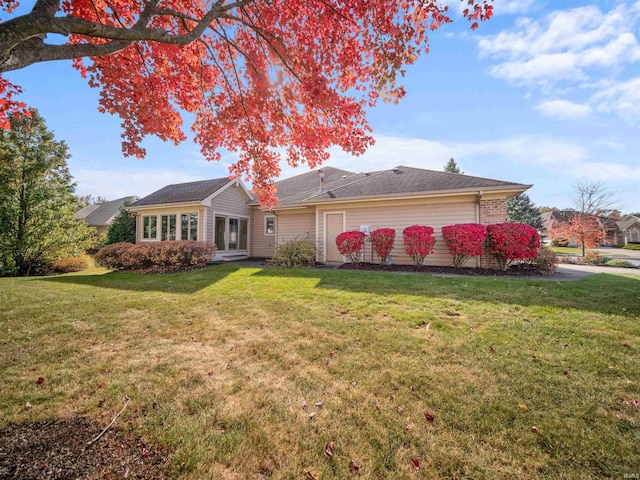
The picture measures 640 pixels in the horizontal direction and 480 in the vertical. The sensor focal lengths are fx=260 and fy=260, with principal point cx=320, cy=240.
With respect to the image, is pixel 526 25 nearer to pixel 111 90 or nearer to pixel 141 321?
pixel 111 90

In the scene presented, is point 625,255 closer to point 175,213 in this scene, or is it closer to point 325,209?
point 325,209

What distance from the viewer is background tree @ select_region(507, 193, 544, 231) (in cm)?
2586

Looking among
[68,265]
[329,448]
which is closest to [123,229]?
[68,265]

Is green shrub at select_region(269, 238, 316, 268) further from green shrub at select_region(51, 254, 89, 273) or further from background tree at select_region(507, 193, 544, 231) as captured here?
background tree at select_region(507, 193, 544, 231)

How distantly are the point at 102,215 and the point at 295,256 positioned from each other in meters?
27.4

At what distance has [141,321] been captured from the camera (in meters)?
4.32

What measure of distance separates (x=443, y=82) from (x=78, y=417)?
9436 mm

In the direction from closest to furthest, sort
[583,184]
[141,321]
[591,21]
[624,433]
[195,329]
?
1. [624,433]
2. [195,329]
3. [141,321]
4. [591,21]
5. [583,184]

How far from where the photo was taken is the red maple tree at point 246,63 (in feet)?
11.1

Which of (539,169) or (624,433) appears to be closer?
(624,433)

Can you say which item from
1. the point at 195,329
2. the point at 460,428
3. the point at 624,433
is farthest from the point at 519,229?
the point at 195,329

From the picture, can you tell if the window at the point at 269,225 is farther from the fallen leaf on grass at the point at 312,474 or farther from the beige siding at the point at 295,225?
the fallen leaf on grass at the point at 312,474

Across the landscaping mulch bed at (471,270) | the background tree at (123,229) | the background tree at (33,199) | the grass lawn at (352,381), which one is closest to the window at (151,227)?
the background tree at (33,199)

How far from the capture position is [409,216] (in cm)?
1086
